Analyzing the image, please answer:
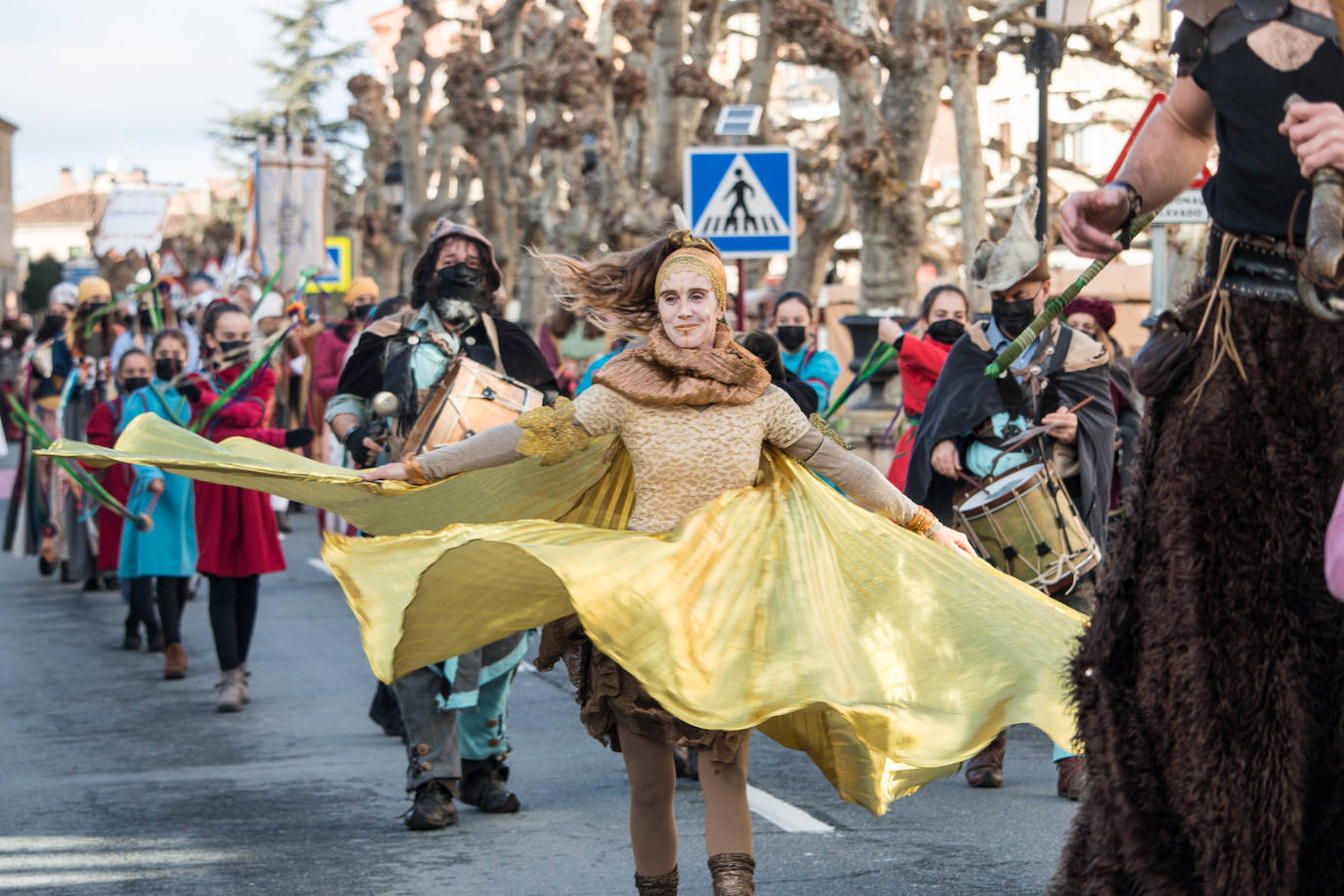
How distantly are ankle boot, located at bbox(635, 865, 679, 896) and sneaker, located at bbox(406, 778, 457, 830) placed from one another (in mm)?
2062

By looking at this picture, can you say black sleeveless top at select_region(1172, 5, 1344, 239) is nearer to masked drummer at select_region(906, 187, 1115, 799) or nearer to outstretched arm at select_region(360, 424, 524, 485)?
outstretched arm at select_region(360, 424, 524, 485)

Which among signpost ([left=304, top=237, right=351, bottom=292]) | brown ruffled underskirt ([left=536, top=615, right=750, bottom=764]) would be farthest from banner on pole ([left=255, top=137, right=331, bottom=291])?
brown ruffled underskirt ([left=536, top=615, right=750, bottom=764])

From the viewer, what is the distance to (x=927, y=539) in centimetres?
522

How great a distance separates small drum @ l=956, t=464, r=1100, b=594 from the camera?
7348mm

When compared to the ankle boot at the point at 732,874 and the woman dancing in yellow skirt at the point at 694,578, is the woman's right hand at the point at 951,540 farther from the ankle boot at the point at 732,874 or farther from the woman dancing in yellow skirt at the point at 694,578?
the ankle boot at the point at 732,874

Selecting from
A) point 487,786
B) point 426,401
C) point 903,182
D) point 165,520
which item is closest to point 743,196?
point 165,520

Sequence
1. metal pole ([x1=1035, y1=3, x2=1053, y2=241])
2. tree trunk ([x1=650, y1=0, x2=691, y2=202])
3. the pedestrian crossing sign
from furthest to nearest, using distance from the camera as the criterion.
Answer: tree trunk ([x1=650, y1=0, x2=691, y2=202])
metal pole ([x1=1035, y1=3, x2=1053, y2=241])
the pedestrian crossing sign

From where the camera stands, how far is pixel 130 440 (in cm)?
594


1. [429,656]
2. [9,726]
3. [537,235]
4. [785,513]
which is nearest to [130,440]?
[429,656]

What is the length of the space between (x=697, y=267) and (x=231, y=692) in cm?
550

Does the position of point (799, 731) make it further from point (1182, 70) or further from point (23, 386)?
point (23, 386)

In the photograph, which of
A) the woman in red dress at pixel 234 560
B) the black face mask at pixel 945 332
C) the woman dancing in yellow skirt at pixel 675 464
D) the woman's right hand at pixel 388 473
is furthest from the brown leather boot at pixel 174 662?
the woman dancing in yellow skirt at pixel 675 464

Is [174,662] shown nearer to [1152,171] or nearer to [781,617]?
[781,617]

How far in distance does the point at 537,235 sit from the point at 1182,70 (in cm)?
3768
